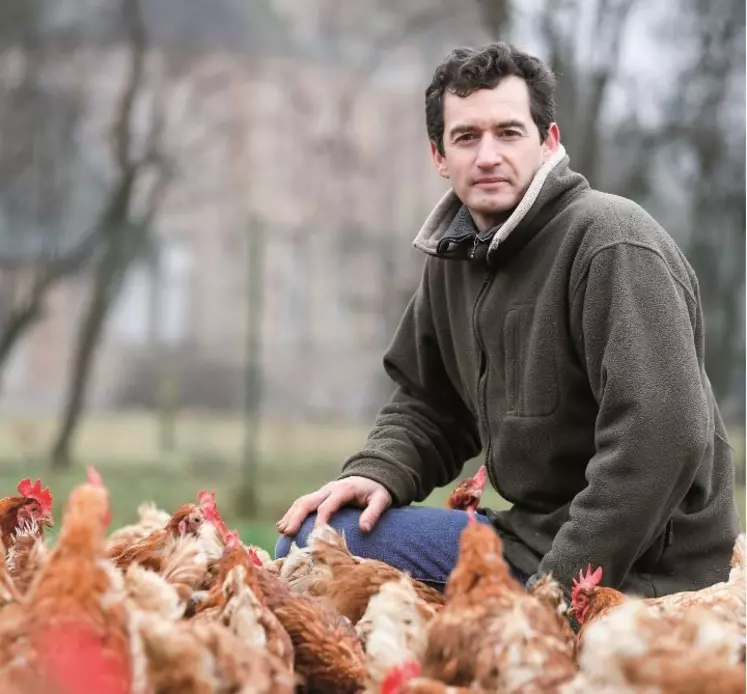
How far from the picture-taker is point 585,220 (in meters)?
2.88

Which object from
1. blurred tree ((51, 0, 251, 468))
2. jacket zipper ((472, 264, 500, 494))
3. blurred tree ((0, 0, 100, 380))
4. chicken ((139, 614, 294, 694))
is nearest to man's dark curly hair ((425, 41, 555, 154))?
jacket zipper ((472, 264, 500, 494))

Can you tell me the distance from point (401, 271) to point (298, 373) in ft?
3.79

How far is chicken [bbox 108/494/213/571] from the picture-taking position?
9.86ft

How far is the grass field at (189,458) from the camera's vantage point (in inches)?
283

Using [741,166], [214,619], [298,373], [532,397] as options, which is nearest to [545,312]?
[532,397]

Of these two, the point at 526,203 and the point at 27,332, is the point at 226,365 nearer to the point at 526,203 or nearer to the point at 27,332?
the point at 27,332

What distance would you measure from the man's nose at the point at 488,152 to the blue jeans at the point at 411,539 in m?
1.10

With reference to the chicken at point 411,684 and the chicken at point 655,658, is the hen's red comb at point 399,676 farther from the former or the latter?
the chicken at point 655,658

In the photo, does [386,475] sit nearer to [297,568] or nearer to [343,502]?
[343,502]

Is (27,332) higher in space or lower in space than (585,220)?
lower

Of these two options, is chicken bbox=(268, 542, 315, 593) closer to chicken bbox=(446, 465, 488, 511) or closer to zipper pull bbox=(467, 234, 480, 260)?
chicken bbox=(446, 465, 488, 511)

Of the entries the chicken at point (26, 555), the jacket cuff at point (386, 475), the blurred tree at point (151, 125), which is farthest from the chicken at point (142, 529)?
the blurred tree at point (151, 125)

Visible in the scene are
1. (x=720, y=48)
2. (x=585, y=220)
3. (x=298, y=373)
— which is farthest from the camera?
(x=720, y=48)

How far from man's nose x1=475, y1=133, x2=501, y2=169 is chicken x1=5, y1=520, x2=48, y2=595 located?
5.35 feet
